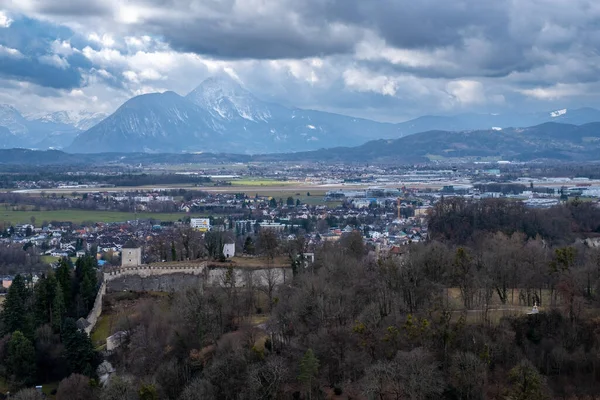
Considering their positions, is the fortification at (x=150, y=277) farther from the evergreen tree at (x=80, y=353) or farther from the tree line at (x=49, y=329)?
the evergreen tree at (x=80, y=353)

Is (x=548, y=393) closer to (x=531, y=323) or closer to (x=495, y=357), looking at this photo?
(x=495, y=357)

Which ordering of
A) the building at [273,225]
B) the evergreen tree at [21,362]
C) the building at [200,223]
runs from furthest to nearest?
1. the building at [273,225]
2. the building at [200,223]
3. the evergreen tree at [21,362]

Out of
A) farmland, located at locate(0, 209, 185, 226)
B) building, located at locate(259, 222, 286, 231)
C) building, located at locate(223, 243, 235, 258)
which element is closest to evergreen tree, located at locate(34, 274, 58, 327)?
building, located at locate(223, 243, 235, 258)

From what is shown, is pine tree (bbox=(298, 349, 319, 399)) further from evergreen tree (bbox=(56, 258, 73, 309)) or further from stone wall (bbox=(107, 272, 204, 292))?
evergreen tree (bbox=(56, 258, 73, 309))

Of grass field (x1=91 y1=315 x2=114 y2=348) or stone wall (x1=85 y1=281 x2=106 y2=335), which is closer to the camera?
grass field (x1=91 y1=315 x2=114 y2=348)

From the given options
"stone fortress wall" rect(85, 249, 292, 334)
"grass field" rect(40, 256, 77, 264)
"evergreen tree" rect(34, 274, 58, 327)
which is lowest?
"grass field" rect(40, 256, 77, 264)

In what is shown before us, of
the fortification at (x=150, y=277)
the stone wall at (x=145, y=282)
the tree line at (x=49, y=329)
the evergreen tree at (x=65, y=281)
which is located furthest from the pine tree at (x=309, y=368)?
the evergreen tree at (x=65, y=281)
